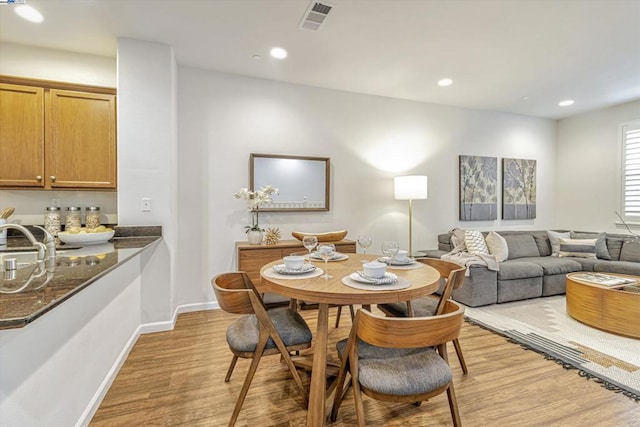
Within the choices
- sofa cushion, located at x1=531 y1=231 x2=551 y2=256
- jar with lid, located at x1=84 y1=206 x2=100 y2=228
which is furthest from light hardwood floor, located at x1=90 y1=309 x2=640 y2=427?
sofa cushion, located at x1=531 y1=231 x2=551 y2=256

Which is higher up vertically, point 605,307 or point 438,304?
point 438,304

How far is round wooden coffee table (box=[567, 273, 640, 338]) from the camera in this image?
8.93 ft

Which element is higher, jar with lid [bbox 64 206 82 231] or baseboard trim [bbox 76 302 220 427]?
jar with lid [bbox 64 206 82 231]

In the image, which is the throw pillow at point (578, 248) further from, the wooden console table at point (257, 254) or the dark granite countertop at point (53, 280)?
the dark granite countertop at point (53, 280)

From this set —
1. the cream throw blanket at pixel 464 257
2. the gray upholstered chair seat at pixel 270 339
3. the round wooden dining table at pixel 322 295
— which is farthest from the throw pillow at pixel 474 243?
the gray upholstered chair seat at pixel 270 339

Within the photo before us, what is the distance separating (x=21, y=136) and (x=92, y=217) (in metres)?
0.89

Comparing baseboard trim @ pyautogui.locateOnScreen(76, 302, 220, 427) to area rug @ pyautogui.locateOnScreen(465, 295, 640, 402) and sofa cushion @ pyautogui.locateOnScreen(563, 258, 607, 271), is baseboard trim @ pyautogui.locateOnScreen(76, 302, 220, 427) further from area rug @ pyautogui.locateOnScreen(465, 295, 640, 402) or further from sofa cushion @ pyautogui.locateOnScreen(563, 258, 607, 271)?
sofa cushion @ pyautogui.locateOnScreen(563, 258, 607, 271)

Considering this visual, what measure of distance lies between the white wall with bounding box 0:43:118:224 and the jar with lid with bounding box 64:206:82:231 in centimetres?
17

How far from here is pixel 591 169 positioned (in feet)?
16.5

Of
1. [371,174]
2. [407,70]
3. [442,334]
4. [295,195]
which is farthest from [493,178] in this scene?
[442,334]

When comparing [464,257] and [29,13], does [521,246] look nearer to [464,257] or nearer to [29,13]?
[464,257]

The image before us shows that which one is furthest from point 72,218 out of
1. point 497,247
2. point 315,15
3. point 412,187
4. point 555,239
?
point 555,239

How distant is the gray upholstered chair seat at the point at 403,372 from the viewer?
1.29 metres

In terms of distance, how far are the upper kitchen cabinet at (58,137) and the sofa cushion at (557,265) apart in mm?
5223
